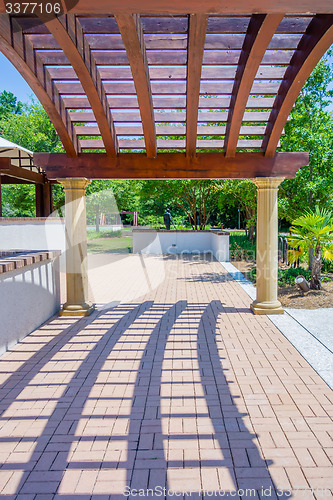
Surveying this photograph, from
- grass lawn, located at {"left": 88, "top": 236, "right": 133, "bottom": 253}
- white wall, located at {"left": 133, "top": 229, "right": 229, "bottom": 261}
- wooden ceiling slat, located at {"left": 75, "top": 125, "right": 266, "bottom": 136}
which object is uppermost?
wooden ceiling slat, located at {"left": 75, "top": 125, "right": 266, "bottom": 136}

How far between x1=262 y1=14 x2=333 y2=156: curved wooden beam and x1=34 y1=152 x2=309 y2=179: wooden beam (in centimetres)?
40

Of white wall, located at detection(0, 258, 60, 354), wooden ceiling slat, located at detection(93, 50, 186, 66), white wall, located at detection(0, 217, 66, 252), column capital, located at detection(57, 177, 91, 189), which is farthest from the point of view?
white wall, located at detection(0, 217, 66, 252)

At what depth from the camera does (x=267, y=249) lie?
7684 millimetres

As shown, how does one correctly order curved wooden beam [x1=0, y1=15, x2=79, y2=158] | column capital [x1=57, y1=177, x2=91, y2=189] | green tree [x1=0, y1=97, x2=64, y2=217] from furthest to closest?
green tree [x1=0, y1=97, x2=64, y2=217] < column capital [x1=57, y1=177, x2=91, y2=189] < curved wooden beam [x1=0, y1=15, x2=79, y2=158]

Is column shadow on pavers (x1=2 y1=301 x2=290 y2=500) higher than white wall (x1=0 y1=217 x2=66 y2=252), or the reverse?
white wall (x1=0 y1=217 x2=66 y2=252)

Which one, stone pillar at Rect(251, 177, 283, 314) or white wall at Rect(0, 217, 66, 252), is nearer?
stone pillar at Rect(251, 177, 283, 314)

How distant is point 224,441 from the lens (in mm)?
3363

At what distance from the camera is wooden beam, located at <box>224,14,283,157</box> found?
4.19m

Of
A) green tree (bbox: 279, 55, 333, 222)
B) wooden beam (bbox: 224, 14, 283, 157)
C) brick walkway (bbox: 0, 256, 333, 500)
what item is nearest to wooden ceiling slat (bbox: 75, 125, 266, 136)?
wooden beam (bbox: 224, 14, 283, 157)

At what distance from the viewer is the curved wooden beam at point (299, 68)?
4.43 meters

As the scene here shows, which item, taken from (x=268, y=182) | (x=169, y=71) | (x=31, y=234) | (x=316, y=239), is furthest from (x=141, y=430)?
(x=31, y=234)

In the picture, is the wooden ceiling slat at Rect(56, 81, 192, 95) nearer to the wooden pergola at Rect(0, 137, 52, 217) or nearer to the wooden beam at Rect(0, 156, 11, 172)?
the wooden beam at Rect(0, 156, 11, 172)

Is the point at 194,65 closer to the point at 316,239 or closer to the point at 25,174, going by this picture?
the point at 316,239

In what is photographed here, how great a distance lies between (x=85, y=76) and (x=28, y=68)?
0.74m
